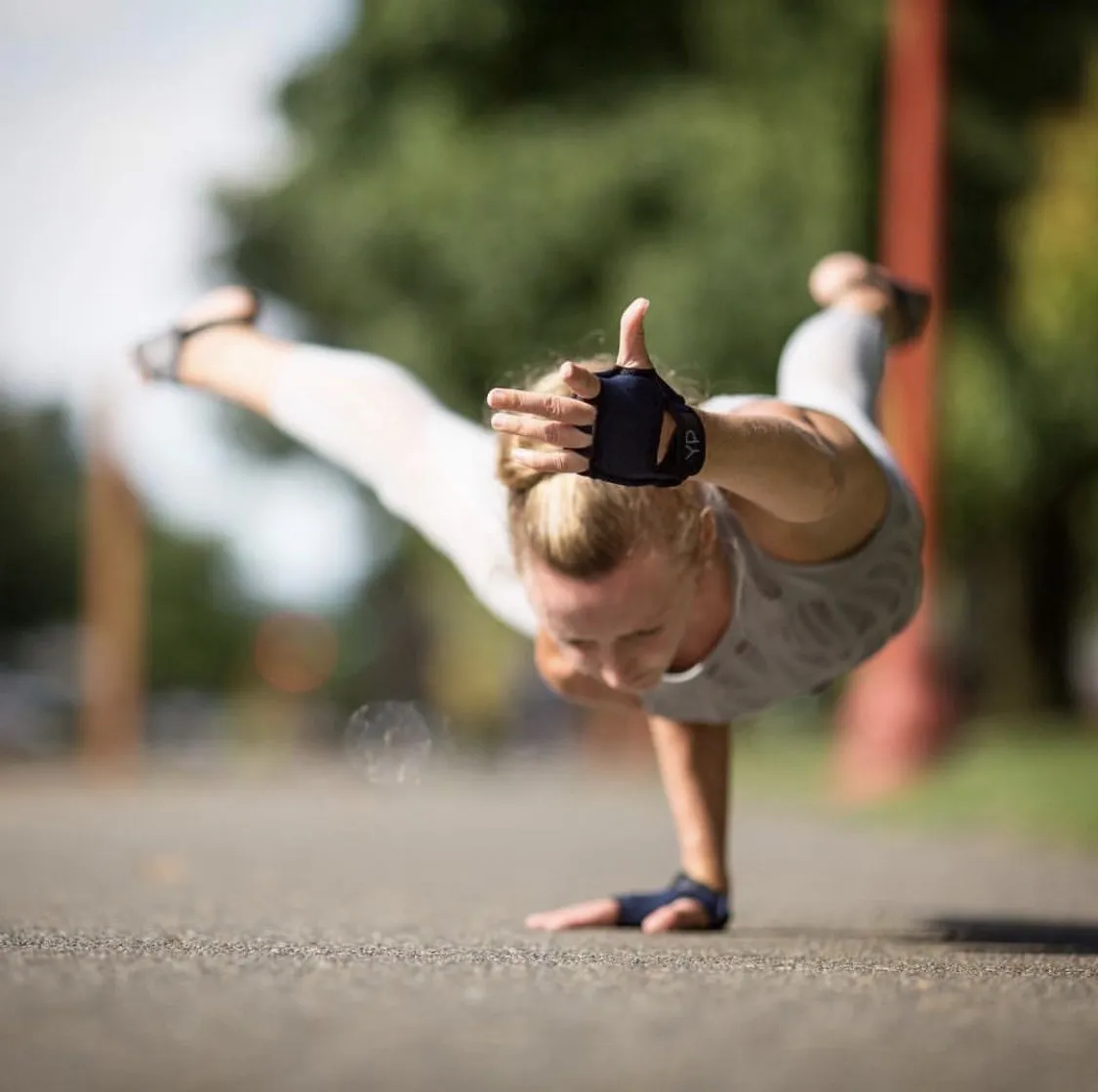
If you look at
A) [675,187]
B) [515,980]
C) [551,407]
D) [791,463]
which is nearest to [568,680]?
[791,463]

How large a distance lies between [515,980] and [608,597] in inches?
38.8

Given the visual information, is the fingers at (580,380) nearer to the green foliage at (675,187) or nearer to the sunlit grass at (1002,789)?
the sunlit grass at (1002,789)

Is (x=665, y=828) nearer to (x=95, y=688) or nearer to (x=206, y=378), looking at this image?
(x=206, y=378)

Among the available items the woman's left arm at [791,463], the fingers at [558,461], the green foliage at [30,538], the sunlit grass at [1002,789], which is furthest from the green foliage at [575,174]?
the green foliage at [30,538]

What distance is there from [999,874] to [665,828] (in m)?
3.11

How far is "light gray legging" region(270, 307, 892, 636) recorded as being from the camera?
4250mm

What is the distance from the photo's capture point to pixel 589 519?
132 inches

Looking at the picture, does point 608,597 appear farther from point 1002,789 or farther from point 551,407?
point 1002,789

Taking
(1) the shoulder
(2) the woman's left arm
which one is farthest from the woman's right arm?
(2) the woman's left arm

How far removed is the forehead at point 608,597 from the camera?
3.39m

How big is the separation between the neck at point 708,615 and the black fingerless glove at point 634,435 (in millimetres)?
859

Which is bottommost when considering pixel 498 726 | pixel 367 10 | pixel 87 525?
pixel 498 726

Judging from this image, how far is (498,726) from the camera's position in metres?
29.7

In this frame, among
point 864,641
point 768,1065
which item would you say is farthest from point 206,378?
point 768,1065
